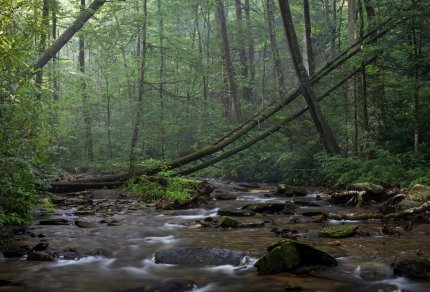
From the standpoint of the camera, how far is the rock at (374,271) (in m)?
4.94

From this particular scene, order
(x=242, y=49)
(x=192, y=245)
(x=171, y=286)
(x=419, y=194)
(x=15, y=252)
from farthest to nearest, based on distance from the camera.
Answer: (x=242, y=49) → (x=419, y=194) → (x=192, y=245) → (x=15, y=252) → (x=171, y=286)

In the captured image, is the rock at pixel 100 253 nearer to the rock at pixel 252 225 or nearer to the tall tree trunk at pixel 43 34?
the rock at pixel 252 225

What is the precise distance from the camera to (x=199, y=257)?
19.2ft

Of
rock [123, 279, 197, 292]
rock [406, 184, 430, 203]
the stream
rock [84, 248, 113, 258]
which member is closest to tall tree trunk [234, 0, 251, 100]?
rock [406, 184, 430, 203]

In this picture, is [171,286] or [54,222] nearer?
[171,286]

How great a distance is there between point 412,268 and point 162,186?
30.3 feet

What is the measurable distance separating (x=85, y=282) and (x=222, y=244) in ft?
7.81

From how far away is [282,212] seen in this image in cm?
1002

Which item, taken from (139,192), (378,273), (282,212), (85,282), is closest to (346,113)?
(282,212)

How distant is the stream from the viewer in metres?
4.79

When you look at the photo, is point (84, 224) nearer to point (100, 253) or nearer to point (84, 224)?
point (84, 224)

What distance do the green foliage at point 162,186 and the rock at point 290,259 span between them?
6951 millimetres

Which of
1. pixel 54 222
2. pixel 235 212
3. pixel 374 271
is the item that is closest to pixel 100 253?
pixel 54 222

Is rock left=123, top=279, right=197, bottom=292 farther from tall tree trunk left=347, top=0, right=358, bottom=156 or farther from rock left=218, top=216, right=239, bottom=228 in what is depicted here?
tall tree trunk left=347, top=0, right=358, bottom=156
